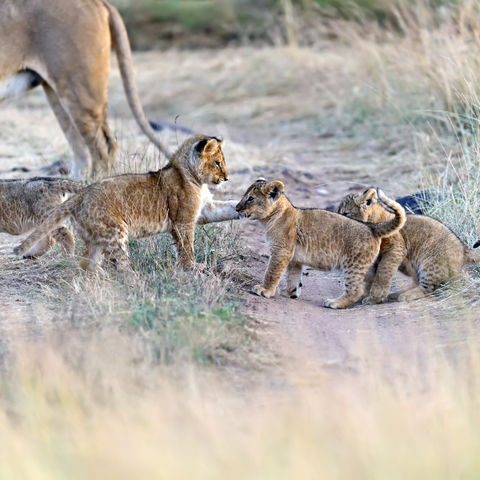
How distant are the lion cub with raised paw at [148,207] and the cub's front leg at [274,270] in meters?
0.51

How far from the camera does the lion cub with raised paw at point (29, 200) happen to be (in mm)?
7207

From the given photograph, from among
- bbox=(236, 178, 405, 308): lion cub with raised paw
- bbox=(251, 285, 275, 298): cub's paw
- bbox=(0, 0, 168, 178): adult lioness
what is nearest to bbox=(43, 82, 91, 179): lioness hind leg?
bbox=(0, 0, 168, 178): adult lioness

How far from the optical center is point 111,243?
6.34 metres

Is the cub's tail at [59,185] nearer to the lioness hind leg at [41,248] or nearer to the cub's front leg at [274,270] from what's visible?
the lioness hind leg at [41,248]

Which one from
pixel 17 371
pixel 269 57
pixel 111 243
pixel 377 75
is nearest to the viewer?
pixel 17 371

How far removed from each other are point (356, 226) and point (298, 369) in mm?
1685

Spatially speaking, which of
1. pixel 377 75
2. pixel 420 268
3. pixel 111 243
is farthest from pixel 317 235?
pixel 377 75

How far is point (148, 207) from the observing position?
6.52 metres

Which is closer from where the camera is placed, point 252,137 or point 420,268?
point 420,268

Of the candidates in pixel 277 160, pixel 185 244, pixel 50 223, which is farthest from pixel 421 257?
pixel 277 160

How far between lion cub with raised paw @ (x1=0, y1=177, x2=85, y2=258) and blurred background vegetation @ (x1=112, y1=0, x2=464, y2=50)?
435 inches

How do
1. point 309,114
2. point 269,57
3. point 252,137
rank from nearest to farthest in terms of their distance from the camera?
point 252,137, point 309,114, point 269,57

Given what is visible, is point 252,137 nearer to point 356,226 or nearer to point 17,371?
point 356,226

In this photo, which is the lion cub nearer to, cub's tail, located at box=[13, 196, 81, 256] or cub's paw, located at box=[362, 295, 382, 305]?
cub's paw, located at box=[362, 295, 382, 305]
